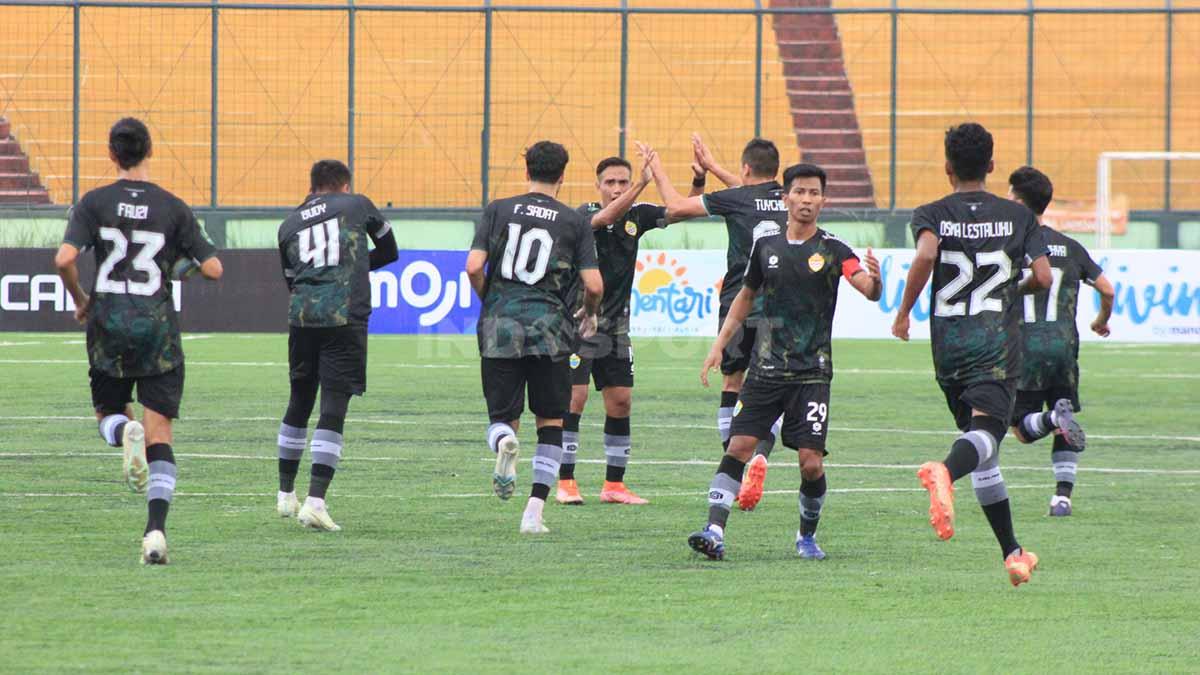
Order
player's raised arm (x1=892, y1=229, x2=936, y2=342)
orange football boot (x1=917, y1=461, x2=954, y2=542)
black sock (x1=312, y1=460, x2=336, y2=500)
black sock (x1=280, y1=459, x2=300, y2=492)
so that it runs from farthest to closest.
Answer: black sock (x1=280, y1=459, x2=300, y2=492) → black sock (x1=312, y1=460, x2=336, y2=500) → player's raised arm (x1=892, y1=229, x2=936, y2=342) → orange football boot (x1=917, y1=461, x2=954, y2=542)

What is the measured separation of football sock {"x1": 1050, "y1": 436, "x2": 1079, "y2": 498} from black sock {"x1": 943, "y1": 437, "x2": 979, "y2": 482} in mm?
2879

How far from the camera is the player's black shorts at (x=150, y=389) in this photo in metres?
8.75

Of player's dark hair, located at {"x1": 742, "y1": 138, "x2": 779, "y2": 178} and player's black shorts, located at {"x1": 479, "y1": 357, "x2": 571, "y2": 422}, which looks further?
player's dark hair, located at {"x1": 742, "y1": 138, "x2": 779, "y2": 178}

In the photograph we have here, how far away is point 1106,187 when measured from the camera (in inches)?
1252

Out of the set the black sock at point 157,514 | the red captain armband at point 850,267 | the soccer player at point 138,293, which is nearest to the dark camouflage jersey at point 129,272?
the soccer player at point 138,293

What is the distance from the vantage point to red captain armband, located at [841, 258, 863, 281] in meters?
9.02

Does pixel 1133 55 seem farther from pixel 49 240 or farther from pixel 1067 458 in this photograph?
pixel 1067 458

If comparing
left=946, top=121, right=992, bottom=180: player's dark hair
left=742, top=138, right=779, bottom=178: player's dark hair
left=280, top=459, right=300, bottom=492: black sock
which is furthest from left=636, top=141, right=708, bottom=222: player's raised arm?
left=280, top=459, right=300, bottom=492: black sock

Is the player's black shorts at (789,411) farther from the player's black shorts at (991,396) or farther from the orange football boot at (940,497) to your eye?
the orange football boot at (940,497)

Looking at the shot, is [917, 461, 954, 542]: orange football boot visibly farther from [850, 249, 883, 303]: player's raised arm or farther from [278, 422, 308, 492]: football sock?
[278, 422, 308, 492]: football sock

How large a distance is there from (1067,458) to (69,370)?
12916 mm

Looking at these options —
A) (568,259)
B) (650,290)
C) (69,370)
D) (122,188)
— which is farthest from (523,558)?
(650,290)

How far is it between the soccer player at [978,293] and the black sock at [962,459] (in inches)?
0.5

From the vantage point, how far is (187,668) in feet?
21.2
